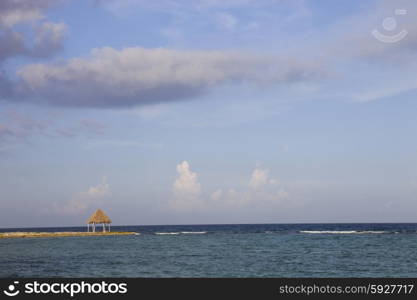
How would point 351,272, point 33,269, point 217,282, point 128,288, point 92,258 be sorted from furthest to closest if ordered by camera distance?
point 92,258
point 33,269
point 351,272
point 217,282
point 128,288

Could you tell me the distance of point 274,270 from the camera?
123ft

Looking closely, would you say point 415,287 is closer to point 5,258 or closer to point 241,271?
point 241,271

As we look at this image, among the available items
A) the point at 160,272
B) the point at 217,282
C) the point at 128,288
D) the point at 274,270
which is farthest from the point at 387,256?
the point at 128,288

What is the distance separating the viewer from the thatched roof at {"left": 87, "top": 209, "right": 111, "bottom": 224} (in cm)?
10894

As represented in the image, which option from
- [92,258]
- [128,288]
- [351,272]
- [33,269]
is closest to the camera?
[128,288]

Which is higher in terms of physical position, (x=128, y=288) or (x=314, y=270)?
(x=128, y=288)

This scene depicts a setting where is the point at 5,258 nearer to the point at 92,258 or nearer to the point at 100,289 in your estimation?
the point at 92,258

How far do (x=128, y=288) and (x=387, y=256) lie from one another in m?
39.3

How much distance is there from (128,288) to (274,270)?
22492mm

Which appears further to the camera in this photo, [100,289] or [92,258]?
[92,258]

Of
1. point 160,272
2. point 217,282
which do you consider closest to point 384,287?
point 217,282

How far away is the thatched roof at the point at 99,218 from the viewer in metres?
109

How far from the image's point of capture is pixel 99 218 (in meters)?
110

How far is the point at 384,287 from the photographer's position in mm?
19938
